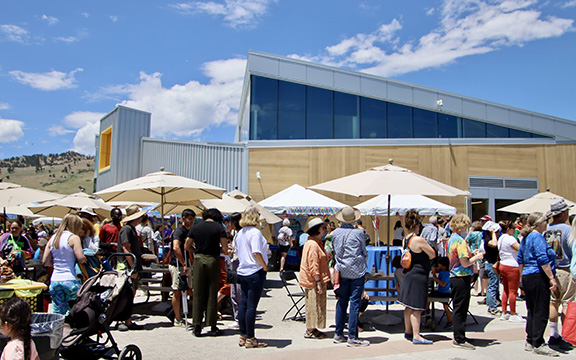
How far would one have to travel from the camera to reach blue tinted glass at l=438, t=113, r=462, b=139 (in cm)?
2233

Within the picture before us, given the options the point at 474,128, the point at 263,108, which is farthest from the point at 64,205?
the point at 474,128

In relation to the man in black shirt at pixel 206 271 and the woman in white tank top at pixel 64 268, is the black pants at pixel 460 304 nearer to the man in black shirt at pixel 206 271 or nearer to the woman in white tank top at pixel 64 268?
the man in black shirt at pixel 206 271

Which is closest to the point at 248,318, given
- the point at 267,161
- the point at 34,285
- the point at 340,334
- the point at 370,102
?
the point at 340,334

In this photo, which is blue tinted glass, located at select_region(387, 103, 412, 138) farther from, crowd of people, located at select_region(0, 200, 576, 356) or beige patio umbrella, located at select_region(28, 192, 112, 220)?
crowd of people, located at select_region(0, 200, 576, 356)

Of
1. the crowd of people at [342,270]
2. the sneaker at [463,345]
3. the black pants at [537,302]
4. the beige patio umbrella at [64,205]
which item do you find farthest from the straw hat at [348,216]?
the beige patio umbrella at [64,205]

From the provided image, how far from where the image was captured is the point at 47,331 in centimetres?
401

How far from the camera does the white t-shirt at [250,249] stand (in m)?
6.28

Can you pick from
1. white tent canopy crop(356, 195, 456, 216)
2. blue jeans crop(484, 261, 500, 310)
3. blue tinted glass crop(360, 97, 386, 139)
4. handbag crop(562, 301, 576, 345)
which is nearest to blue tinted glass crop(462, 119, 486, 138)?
blue tinted glass crop(360, 97, 386, 139)

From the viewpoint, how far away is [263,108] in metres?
22.5

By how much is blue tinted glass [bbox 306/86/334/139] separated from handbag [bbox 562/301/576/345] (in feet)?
55.5

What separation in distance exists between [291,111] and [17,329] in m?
19.4

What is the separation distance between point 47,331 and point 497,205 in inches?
853

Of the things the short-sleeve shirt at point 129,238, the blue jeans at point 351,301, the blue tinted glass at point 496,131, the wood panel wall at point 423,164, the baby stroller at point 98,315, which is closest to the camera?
the baby stroller at point 98,315

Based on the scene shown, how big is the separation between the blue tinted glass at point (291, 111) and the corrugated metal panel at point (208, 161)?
2209 mm
